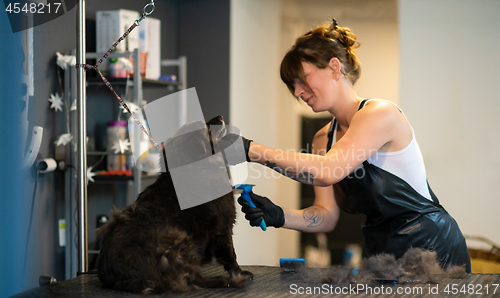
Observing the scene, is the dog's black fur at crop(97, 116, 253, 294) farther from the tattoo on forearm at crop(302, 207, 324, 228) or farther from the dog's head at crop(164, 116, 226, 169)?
the tattoo on forearm at crop(302, 207, 324, 228)

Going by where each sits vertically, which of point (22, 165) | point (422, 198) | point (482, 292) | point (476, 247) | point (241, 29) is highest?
point (241, 29)

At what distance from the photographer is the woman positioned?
1237 mm

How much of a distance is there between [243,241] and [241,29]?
1.68m

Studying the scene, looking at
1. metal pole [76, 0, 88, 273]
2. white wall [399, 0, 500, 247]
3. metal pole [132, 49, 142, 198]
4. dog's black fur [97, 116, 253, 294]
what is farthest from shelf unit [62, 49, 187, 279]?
white wall [399, 0, 500, 247]

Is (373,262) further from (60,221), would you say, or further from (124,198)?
(124,198)

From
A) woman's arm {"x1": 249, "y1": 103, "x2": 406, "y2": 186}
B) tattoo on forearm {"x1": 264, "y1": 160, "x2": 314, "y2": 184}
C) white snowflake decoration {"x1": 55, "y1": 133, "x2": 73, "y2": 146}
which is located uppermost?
white snowflake decoration {"x1": 55, "y1": 133, "x2": 73, "y2": 146}

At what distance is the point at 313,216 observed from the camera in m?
1.53

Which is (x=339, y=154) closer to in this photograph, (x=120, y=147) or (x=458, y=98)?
(x=120, y=147)

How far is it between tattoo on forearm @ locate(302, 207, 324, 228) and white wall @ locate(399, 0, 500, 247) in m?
1.87

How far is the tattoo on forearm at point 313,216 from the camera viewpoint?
1515mm

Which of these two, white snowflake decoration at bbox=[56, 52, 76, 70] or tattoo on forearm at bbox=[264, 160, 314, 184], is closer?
tattoo on forearm at bbox=[264, 160, 314, 184]

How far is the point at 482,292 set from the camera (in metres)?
0.99

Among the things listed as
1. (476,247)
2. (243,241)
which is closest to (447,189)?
(476,247)

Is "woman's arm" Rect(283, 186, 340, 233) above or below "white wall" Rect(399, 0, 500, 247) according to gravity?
below
